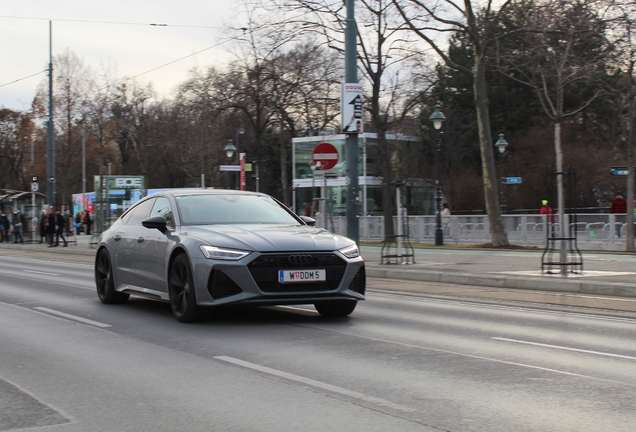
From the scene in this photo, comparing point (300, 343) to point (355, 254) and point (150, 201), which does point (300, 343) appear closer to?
point (355, 254)

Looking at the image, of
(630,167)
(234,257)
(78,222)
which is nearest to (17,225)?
(78,222)

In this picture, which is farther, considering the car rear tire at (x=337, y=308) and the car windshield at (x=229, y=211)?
the car windshield at (x=229, y=211)

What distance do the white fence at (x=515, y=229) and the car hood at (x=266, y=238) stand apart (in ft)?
46.7

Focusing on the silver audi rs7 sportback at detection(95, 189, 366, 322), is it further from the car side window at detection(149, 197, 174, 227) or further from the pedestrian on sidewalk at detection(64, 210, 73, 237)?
the pedestrian on sidewalk at detection(64, 210, 73, 237)

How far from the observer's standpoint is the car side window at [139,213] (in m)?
11.4

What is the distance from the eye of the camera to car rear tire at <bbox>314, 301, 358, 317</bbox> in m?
10.1

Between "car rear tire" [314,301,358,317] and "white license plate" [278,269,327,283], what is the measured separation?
3.05ft

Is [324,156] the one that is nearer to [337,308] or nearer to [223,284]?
[337,308]

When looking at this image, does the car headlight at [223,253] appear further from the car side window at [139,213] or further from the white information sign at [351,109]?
the white information sign at [351,109]

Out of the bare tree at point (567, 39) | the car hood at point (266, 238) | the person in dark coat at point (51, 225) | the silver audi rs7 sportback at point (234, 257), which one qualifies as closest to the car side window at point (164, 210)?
the silver audi rs7 sportback at point (234, 257)

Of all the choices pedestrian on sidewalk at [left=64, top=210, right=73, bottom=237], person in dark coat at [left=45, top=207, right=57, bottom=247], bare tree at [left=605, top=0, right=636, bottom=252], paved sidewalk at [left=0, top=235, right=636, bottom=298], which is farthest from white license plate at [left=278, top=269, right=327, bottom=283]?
pedestrian on sidewalk at [left=64, top=210, right=73, bottom=237]

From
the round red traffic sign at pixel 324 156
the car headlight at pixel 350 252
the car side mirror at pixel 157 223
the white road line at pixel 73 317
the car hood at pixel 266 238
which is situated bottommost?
the white road line at pixel 73 317

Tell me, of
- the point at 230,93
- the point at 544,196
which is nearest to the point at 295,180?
the point at 544,196

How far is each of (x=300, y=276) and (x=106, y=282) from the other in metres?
4.14
